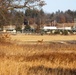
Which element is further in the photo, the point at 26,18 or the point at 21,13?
the point at 26,18

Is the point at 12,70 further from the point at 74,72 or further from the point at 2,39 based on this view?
the point at 2,39

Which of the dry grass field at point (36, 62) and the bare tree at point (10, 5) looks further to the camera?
the bare tree at point (10, 5)

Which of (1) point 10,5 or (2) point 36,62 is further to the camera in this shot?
(1) point 10,5

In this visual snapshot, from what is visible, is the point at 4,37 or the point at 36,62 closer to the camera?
Answer: the point at 36,62

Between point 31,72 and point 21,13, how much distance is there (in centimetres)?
2591

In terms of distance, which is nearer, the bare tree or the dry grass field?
the dry grass field

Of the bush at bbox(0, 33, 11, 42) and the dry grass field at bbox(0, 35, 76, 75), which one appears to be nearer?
the dry grass field at bbox(0, 35, 76, 75)

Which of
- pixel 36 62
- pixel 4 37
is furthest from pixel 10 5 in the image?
pixel 36 62

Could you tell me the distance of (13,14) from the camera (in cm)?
3503

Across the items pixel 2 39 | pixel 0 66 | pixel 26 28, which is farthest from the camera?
pixel 26 28

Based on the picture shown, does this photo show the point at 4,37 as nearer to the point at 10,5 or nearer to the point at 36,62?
the point at 10,5

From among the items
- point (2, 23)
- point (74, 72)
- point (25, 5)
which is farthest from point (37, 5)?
point (74, 72)

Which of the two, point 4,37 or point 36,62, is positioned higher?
point 36,62

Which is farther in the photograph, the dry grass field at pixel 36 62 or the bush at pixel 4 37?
the bush at pixel 4 37
